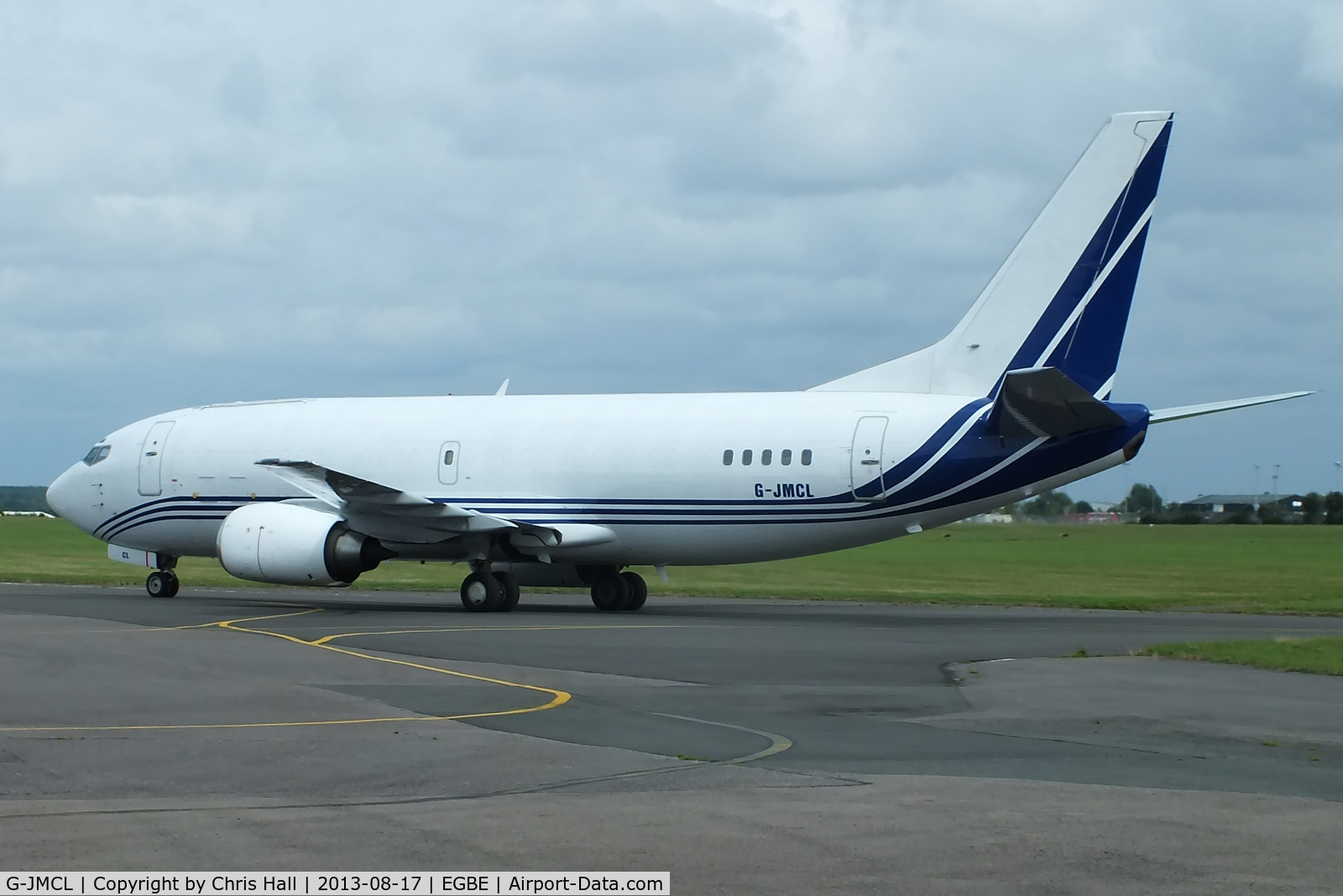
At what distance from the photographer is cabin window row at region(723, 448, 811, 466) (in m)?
27.3

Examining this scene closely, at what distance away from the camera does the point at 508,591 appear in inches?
1145

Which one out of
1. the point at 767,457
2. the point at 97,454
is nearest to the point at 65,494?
the point at 97,454

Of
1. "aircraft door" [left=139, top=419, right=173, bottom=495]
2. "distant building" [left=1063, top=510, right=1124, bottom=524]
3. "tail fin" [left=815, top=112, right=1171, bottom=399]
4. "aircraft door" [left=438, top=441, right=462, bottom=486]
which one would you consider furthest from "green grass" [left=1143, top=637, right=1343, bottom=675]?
"distant building" [left=1063, top=510, right=1124, bottom=524]

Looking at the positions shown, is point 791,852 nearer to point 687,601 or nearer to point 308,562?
point 308,562

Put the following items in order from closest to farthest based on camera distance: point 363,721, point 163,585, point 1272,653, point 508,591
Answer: point 363,721 → point 1272,653 → point 508,591 → point 163,585

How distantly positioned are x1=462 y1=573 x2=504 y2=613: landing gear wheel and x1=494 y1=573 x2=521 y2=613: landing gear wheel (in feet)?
0.26

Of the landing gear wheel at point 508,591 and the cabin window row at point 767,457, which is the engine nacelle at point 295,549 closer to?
the landing gear wheel at point 508,591

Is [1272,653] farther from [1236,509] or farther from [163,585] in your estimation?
[1236,509]

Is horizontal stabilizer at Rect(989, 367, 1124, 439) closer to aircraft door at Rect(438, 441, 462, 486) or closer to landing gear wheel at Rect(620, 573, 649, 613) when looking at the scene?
landing gear wheel at Rect(620, 573, 649, 613)

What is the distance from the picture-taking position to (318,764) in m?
10.4

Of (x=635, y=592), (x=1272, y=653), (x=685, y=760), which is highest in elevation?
(x=635, y=592)

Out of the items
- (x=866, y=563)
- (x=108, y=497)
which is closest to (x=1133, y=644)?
(x=108, y=497)

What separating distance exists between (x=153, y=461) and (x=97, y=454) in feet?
6.41

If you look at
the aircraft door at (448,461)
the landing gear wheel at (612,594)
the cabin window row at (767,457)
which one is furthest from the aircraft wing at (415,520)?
the cabin window row at (767,457)
